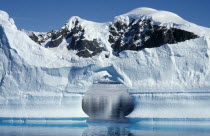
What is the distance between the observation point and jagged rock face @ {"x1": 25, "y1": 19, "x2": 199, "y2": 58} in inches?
3119

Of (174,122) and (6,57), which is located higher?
(6,57)

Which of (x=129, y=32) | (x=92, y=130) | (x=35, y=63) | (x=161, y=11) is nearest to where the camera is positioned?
(x=92, y=130)

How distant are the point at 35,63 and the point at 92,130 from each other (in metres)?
4.25

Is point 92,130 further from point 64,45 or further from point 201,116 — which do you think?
point 64,45

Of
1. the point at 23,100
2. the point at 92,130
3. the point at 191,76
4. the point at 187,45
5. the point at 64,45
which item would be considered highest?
the point at 64,45

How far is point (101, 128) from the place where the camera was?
18453mm

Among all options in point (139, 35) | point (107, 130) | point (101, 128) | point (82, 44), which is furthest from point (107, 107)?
point (82, 44)

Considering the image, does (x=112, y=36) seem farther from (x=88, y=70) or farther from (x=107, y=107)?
(x=88, y=70)

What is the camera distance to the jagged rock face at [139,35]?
73000 millimetres

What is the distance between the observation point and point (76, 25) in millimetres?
90688

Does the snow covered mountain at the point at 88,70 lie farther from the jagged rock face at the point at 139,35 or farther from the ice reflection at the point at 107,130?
the jagged rock face at the point at 139,35

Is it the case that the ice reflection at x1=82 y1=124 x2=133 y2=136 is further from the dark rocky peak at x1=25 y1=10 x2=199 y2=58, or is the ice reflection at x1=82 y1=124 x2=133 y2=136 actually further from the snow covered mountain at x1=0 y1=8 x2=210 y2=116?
the dark rocky peak at x1=25 y1=10 x2=199 y2=58

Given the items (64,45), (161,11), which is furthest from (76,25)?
(161,11)

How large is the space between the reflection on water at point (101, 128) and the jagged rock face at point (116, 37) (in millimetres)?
58448
